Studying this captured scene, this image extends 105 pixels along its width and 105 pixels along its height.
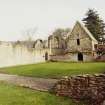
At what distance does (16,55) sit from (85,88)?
30372mm

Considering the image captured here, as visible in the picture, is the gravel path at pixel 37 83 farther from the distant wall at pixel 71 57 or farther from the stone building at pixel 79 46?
the stone building at pixel 79 46

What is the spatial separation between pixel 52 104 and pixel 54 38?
49.7 meters

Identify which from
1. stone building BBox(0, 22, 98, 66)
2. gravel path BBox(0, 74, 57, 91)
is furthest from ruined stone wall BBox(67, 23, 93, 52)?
gravel path BBox(0, 74, 57, 91)

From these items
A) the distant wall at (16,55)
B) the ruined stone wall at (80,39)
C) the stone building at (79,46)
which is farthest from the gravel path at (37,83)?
the ruined stone wall at (80,39)

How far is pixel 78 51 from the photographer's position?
5041 cm

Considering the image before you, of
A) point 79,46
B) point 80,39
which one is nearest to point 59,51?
point 79,46

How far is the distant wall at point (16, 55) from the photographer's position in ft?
130

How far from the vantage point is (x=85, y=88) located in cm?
1253

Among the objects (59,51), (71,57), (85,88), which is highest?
(59,51)

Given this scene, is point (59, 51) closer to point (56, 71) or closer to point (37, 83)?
point (56, 71)

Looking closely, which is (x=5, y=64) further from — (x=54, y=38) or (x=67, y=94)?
(x=67, y=94)

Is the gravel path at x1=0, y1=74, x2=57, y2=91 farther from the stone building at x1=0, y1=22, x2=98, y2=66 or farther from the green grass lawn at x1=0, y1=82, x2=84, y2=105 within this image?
the stone building at x1=0, y1=22, x2=98, y2=66

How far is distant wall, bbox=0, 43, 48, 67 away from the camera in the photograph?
39556 millimetres

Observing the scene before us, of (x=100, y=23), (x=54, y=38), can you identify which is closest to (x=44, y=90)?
(x=54, y=38)
